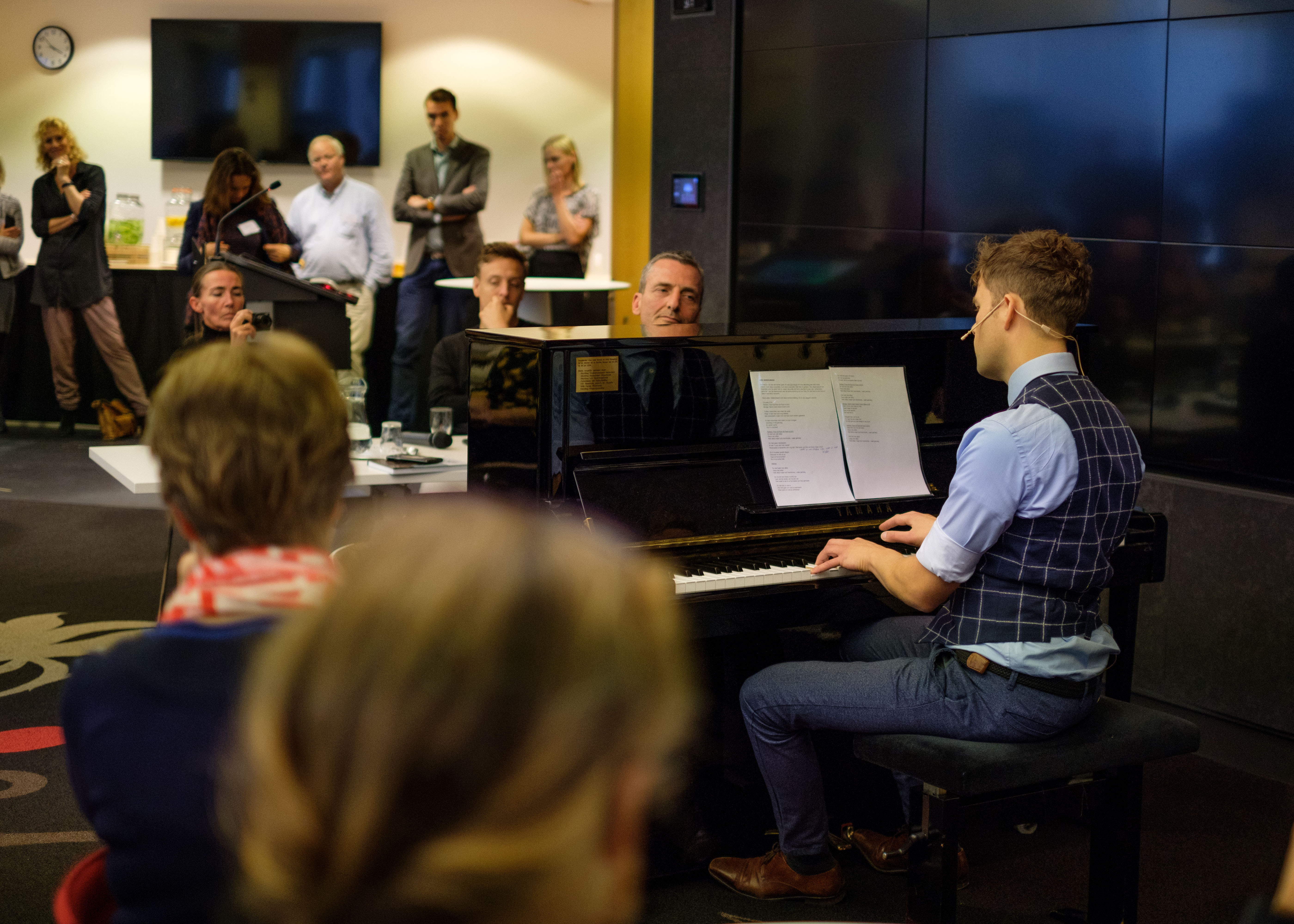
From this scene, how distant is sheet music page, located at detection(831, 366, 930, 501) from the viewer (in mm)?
2795

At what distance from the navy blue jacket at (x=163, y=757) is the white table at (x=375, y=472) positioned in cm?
218

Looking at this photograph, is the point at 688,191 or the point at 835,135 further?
the point at 688,191

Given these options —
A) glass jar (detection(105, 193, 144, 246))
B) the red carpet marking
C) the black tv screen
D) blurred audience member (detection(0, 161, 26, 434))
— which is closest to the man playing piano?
the red carpet marking

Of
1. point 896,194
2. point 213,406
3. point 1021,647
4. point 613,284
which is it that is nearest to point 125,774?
point 213,406

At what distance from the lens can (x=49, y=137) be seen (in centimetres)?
720

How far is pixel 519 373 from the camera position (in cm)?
266

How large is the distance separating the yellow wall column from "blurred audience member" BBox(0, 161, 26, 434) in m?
3.88

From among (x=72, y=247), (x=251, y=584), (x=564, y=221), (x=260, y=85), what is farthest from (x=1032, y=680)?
(x=260, y=85)

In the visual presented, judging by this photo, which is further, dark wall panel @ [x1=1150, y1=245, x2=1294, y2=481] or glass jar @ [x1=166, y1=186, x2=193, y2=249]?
glass jar @ [x1=166, y1=186, x2=193, y2=249]

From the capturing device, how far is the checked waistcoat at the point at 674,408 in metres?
2.64

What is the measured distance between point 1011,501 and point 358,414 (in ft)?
7.29

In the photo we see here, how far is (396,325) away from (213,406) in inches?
238

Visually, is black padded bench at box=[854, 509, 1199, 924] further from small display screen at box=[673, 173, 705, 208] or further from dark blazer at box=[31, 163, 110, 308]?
dark blazer at box=[31, 163, 110, 308]

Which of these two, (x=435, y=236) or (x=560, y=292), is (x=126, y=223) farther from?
(x=560, y=292)
